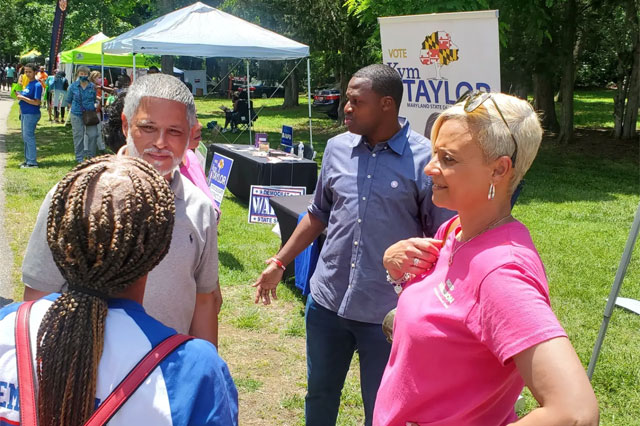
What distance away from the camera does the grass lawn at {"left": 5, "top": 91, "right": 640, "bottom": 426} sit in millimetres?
4535

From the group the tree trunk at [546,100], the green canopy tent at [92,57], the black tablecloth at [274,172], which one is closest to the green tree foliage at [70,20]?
the green canopy tent at [92,57]

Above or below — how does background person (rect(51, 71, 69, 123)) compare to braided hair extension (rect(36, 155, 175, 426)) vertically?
above

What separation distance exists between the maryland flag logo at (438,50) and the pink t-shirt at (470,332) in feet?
13.9

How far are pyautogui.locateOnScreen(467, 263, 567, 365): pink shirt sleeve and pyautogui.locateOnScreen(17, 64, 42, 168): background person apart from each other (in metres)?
12.5

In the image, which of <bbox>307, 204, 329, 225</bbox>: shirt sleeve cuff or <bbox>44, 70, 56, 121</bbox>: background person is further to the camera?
<bbox>44, 70, 56, 121</bbox>: background person

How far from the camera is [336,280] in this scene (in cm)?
291

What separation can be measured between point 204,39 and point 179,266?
11.3 meters

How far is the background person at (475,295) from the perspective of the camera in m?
1.42

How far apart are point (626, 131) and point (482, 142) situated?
19136 mm

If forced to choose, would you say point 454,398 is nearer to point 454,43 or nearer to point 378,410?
point 378,410

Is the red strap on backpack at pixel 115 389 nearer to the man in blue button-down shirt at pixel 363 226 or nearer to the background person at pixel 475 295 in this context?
the background person at pixel 475 295

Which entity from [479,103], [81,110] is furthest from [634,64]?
[479,103]

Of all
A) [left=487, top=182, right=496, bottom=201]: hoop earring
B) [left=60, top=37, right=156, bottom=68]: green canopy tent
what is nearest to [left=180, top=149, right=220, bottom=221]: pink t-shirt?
[left=487, top=182, right=496, bottom=201]: hoop earring

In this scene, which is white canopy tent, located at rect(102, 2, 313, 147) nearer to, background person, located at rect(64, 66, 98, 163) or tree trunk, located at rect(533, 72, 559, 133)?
background person, located at rect(64, 66, 98, 163)
